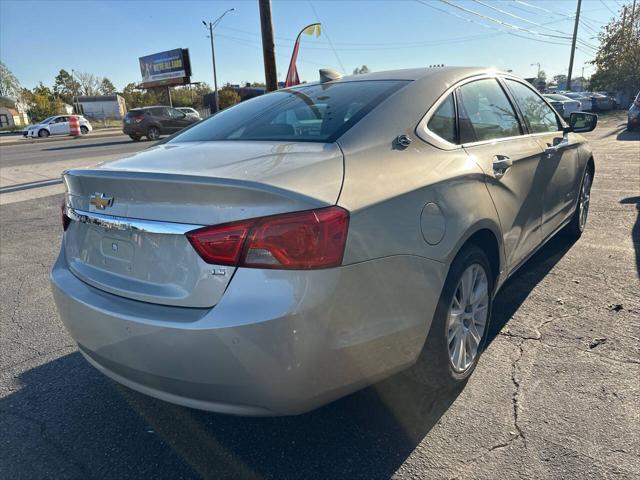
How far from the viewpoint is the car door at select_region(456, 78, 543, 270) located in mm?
2729

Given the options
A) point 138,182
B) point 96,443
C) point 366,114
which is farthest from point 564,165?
point 96,443

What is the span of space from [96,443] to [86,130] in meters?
39.2

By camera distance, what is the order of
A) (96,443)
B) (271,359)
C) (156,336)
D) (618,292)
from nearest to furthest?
(271,359) < (156,336) < (96,443) < (618,292)

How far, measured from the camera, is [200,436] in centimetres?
234

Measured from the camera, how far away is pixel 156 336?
1.80 metres

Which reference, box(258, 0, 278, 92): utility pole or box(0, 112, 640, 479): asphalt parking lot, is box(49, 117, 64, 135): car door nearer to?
box(258, 0, 278, 92): utility pole

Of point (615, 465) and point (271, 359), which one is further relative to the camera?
point (615, 465)

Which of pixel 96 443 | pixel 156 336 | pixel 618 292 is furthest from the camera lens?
pixel 618 292

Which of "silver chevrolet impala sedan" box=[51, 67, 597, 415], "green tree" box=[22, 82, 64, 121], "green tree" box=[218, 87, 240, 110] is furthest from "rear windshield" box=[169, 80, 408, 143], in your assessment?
"green tree" box=[22, 82, 64, 121]

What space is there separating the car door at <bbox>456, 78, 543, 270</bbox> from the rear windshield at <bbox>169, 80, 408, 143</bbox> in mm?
521

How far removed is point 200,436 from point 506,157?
2277 mm

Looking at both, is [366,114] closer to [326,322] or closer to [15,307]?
[326,322]

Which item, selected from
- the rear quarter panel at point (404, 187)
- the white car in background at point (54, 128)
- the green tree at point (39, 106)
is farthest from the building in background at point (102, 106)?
the rear quarter panel at point (404, 187)

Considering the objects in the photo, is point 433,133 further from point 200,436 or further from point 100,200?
point 200,436
